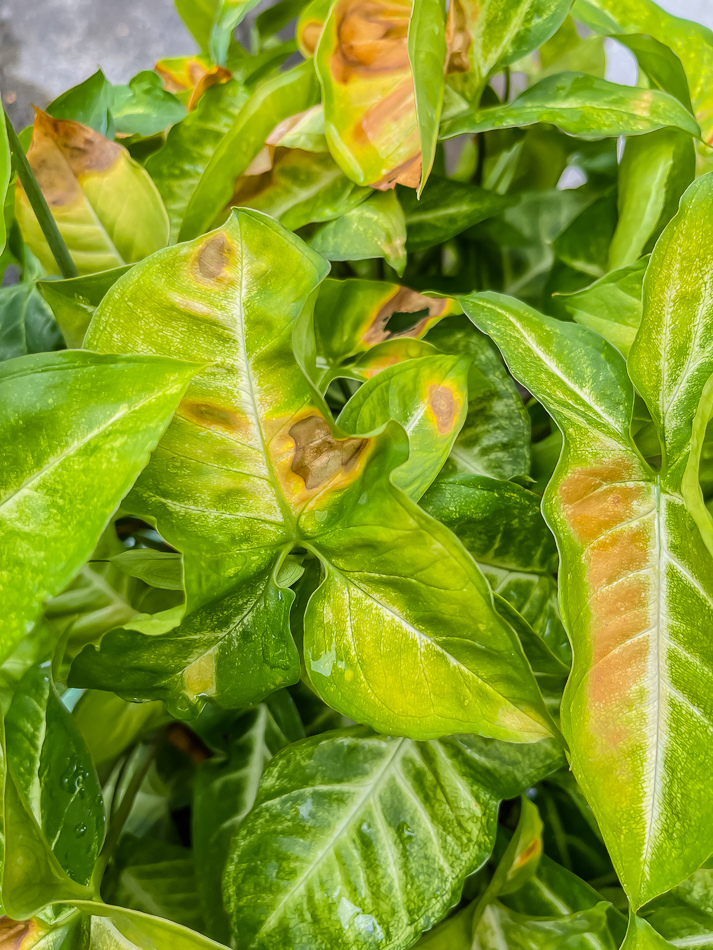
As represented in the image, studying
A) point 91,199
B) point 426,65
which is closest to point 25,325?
point 91,199

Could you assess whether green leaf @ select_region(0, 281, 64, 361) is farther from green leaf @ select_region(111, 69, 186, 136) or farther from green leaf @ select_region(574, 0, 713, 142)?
green leaf @ select_region(574, 0, 713, 142)

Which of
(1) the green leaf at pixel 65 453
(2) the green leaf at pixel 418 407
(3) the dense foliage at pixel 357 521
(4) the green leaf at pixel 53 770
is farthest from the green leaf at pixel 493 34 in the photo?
(4) the green leaf at pixel 53 770

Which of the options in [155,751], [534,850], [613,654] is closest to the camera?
[613,654]

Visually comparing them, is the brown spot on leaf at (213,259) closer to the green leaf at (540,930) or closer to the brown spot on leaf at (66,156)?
the brown spot on leaf at (66,156)

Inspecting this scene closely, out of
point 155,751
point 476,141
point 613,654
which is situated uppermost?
point 476,141

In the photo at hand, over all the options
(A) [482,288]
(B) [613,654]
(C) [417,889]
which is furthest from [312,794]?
(A) [482,288]

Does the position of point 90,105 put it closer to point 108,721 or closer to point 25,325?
point 25,325

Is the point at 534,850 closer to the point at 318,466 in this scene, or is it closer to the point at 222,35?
the point at 318,466
